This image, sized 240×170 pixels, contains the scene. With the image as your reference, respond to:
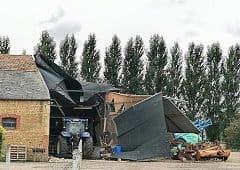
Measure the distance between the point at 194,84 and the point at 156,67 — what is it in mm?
4543

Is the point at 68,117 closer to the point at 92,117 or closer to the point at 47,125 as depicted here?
the point at 92,117

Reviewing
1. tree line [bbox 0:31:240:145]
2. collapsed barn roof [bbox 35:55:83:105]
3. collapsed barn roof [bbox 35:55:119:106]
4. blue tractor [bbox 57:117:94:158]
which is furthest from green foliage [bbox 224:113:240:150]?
blue tractor [bbox 57:117:94:158]

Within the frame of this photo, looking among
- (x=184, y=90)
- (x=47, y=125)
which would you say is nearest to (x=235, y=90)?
(x=184, y=90)

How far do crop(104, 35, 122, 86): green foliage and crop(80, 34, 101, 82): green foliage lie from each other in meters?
1.00

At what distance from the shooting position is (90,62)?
203ft

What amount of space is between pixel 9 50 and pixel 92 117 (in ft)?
87.1

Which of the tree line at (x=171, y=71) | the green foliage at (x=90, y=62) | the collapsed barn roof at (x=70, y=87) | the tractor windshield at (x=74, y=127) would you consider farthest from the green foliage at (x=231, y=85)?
the tractor windshield at (x=74, y=127)

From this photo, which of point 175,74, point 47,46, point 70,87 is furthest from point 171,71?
point 70,87

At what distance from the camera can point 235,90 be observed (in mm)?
59781

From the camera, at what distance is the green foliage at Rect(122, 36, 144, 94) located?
2351 inches

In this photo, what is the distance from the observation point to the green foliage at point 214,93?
57750mm

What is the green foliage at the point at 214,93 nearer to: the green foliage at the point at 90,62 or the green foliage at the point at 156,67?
the green foliage at the point at 156,67

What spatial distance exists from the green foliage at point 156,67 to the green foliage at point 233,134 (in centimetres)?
815

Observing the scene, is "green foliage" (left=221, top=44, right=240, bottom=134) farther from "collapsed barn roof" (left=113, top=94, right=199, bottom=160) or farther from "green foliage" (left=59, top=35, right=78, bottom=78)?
"collapsed barn roof" (left=113, top=94, right=199, bottom=160)
